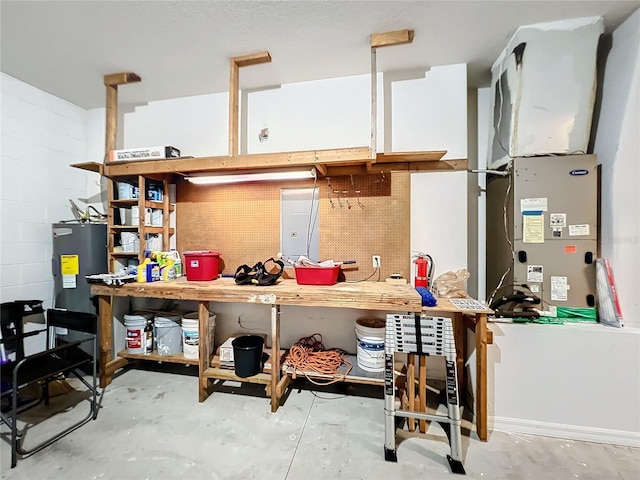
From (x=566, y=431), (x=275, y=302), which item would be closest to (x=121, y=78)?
(x=275, y=302)

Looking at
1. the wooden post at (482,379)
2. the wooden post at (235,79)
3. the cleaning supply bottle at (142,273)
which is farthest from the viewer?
the cleaning supply bottle at (142,273)

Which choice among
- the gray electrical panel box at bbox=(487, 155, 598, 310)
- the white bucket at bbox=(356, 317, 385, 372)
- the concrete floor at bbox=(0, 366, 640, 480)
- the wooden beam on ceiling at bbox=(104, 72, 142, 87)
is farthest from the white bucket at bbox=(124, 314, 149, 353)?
the gray electrical panel box at bbox=(487, 155, 598, 310)

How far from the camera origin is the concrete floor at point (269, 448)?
1.53m

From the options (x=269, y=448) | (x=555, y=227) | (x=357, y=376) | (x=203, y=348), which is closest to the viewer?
(x=269, y=448)

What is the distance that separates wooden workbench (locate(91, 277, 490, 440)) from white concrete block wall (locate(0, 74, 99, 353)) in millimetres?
860

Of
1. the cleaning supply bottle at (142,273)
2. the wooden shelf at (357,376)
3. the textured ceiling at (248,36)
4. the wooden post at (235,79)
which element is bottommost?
the wooden shelf at (357,376)

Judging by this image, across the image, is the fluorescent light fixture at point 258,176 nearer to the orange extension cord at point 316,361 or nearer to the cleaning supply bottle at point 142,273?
the cleaning supply bottle at point 142,273

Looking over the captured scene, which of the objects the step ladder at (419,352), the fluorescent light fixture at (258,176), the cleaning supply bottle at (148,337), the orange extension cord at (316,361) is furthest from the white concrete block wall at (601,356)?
the cleaning supply bottle at (148,337)

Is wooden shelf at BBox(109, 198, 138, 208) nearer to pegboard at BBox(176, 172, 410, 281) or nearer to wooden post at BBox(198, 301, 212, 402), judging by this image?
pegboard at BBox(176, 172, 410, 281)

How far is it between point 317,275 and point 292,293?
33 cm

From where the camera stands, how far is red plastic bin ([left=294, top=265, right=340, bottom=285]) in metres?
2.25

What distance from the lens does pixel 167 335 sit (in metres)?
2.54

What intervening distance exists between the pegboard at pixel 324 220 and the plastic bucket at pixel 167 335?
0.73 m

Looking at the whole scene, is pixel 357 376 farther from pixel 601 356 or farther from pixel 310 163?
pixel 310 163
